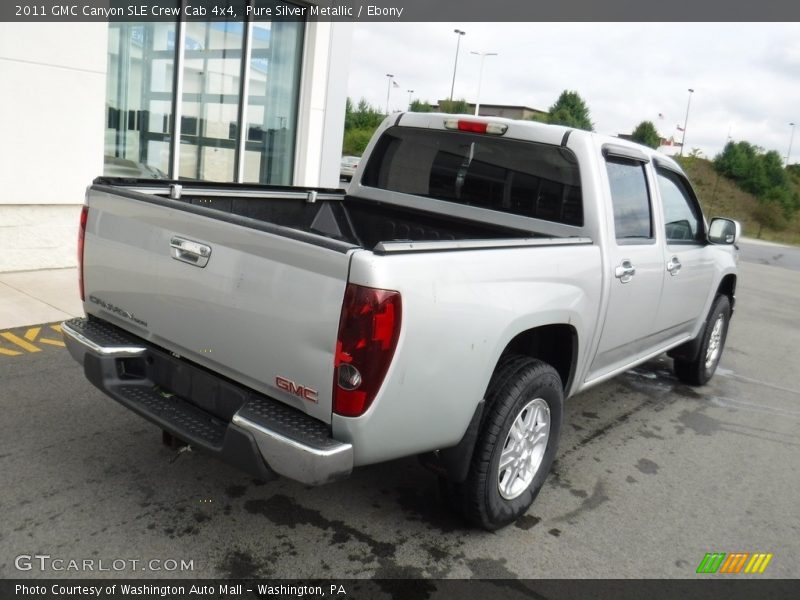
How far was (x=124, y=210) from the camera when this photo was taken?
3.19 meters

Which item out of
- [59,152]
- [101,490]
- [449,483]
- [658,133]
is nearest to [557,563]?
[449,483]

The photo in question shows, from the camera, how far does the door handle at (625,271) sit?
3875mm

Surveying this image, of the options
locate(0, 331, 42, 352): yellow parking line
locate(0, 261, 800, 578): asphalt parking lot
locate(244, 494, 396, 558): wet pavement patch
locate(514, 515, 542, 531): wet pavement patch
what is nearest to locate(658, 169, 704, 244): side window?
locate(0, 261, 800, 578): asphalt parking lot

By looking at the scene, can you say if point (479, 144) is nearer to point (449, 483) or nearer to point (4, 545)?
point (449, 483)

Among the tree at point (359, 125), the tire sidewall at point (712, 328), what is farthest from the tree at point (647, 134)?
the tire sidewall at point (712, 328)

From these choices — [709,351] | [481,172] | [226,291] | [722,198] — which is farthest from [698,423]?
[722,198]

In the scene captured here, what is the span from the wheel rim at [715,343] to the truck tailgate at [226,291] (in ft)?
14.2

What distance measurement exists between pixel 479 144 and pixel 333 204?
39.2 inches

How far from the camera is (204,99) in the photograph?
9.48 metres

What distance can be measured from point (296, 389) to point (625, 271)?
2.09 meters

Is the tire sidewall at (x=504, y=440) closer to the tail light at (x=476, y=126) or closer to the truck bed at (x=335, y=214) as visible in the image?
the truck bed at (x=335, y=214)

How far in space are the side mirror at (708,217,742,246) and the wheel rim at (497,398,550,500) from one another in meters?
2.57

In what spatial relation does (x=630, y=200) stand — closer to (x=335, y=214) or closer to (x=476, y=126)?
(x=476, y=126)

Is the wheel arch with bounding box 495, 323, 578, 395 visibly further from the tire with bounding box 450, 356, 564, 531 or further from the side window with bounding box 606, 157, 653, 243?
the side window with bounding box 606, 157, 653, 243
